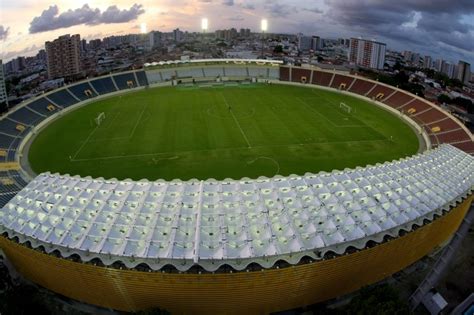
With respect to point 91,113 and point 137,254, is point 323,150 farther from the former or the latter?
point 91,113

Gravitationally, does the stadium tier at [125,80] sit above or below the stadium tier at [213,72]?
below

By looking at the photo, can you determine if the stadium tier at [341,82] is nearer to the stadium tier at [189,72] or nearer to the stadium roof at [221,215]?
the stadium tier at [189,72]

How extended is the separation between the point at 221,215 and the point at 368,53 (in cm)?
14954

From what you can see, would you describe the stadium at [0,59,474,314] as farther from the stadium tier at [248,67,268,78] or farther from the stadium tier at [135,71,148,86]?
the stadium tier at [248,67,268,78]

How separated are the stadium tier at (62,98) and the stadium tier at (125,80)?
979 cm

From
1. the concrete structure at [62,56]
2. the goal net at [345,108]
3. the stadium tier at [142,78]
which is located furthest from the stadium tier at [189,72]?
the concrete structure at [62,56]

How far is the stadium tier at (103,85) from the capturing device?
64312mm

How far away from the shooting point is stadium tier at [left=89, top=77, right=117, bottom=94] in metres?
64.3

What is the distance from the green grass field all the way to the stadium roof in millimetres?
13356

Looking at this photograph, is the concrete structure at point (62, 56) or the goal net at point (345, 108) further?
the concrete structure at point (62, 56)

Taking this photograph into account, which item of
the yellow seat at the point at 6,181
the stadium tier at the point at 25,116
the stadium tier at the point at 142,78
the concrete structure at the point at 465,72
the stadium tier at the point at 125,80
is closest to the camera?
the yellow seat at the point at 6,181

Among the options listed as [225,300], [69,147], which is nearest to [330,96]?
[69,147]

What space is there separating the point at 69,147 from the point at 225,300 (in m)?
32.9

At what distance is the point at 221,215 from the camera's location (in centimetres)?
1744
